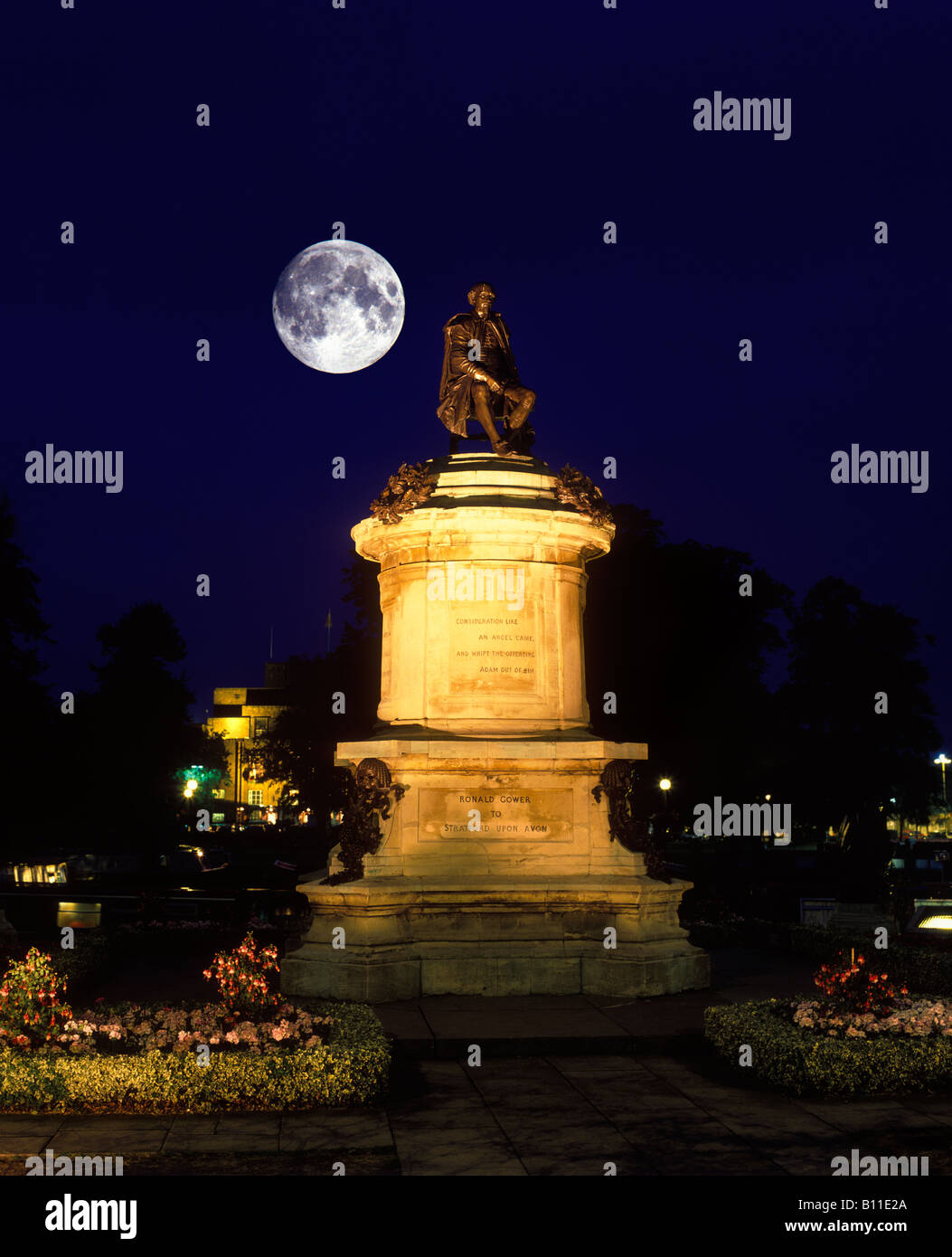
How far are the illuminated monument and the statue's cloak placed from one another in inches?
7.2

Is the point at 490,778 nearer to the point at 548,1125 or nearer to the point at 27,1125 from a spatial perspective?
the point at 548,1125

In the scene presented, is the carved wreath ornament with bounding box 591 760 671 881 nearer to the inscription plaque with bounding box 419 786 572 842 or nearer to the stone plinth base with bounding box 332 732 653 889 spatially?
the stone plinth base with bounding box 332 732 653 889

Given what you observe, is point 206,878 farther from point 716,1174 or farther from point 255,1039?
point 716,1174

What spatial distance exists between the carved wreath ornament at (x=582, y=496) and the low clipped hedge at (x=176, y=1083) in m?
9.48

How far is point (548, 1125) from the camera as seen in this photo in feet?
33.5

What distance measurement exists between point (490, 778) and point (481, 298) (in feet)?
23.5

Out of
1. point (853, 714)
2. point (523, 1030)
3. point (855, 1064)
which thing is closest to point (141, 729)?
point (853, 714)

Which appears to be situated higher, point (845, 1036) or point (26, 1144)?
point (845, 1036)

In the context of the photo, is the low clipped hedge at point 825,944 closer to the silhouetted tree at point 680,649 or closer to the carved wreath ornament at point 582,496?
the carved wreath ornament at point 582,496

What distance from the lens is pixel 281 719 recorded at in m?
57.1

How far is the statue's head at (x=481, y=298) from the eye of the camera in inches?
764

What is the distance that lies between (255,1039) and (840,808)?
67.8 m

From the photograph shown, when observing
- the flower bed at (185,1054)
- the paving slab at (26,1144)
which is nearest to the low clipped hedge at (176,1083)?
the flower bed at (185,1054)
